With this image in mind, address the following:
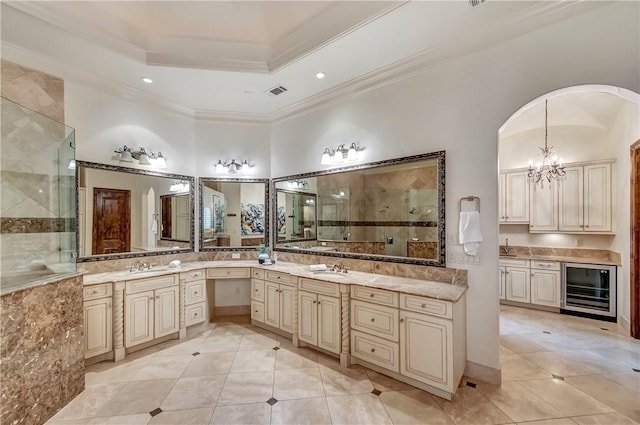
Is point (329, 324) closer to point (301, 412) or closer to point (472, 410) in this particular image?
point (301, 412)

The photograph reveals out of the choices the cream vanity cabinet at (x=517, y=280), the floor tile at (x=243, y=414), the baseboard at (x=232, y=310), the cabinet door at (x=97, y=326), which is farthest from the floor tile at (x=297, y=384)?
the cream vanity cabinet at (x=517, y=280)

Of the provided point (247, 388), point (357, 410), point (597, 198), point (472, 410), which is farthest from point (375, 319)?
point (597, 198)

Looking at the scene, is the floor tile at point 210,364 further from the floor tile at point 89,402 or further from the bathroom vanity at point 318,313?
the bathroom vanity at point 318,313

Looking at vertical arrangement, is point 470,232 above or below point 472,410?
above

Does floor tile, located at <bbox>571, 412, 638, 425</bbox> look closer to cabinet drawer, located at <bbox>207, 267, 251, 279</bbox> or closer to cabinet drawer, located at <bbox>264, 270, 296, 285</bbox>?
cabinet drawer, located at <bbox>264, 270, 296, 285</bbox>

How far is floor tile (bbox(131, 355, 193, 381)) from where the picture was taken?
8.54 feet

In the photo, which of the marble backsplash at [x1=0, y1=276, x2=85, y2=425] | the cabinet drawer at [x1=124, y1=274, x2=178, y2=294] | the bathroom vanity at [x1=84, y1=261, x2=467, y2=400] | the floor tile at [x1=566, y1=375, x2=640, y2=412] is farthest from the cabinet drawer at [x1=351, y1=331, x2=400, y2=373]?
the marble backsplash at [x1=0, y1=276, x2=85, y2=425]

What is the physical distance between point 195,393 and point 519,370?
3181 millimetres

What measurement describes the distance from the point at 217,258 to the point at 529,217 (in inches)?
220

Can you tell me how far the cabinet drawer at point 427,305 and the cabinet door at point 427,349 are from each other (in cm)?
5

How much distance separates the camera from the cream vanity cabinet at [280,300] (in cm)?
331

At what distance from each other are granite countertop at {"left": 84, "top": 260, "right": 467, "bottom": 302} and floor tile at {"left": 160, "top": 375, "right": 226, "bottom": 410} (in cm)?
132

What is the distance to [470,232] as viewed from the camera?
8.09ft

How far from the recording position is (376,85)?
3.17 m
